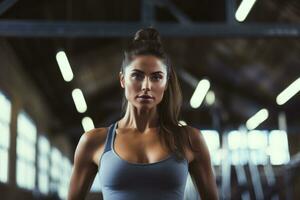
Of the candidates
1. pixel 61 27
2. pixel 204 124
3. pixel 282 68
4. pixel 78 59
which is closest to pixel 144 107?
pixel 61 27

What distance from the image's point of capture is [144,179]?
3.02 ft

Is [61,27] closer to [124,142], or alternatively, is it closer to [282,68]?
[124,142]

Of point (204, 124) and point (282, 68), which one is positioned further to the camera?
point (204, 124)

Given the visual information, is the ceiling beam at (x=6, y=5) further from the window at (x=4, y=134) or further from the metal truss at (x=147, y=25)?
the window at (x=4, y=134)

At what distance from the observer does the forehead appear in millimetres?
946

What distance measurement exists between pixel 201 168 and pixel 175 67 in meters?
6.43

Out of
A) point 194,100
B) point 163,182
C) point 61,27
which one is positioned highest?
point 194,100

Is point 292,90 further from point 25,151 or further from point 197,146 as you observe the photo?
point 197,146

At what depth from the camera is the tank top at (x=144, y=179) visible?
921mm

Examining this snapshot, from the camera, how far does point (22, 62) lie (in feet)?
42.7

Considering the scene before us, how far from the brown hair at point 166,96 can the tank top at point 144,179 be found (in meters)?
0.03

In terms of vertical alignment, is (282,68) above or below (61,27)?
above

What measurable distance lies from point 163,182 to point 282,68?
15.1m

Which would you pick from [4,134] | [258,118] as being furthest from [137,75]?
[258,118]
